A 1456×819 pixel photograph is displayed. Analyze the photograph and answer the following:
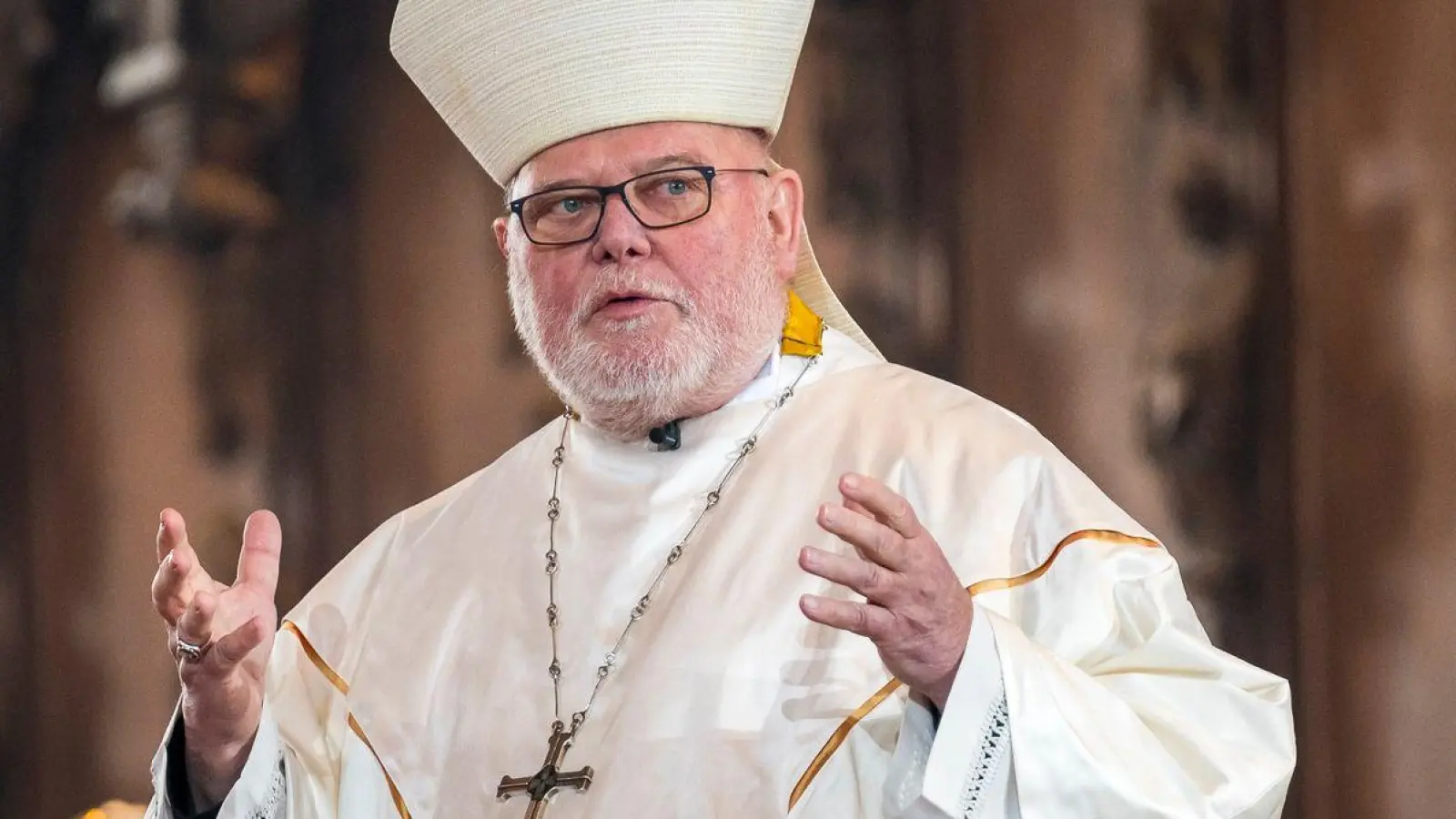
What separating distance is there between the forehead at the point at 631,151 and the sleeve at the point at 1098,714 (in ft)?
2.92

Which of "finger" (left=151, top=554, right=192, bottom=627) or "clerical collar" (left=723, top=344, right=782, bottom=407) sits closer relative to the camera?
"finger" (left=151, top=554, right=192, bottom=627)

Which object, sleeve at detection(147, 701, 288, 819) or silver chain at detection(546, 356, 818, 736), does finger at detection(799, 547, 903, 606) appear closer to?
silver chain at detection(546, 356, 818, 736)

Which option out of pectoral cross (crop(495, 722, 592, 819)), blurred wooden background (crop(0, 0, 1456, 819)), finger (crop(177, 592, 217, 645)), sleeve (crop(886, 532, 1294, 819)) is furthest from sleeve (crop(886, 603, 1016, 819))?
blurred wooden background (crop(0, 0, 1456, 819))

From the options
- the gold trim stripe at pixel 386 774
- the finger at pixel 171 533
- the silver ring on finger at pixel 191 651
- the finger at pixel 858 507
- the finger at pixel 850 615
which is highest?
the finger at pixel 171 533

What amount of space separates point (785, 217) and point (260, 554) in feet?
3.33

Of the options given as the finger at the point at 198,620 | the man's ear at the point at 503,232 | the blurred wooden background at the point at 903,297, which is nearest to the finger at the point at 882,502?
the finger at the point at 198,620

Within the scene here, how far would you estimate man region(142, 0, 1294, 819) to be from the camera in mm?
2193

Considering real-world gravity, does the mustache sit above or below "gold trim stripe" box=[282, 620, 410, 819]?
above

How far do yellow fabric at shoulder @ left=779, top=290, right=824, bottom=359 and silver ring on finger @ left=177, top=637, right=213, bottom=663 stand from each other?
40.6 inches

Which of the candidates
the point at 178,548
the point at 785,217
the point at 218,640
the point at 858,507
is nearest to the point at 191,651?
the point at 218,640

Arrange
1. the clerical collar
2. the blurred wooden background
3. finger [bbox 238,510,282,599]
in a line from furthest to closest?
the blurred wooden background < the clerical collar < finger [bbox 238,510,282,599]

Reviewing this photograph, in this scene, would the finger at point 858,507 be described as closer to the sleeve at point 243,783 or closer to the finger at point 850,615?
the finger at point 850,615

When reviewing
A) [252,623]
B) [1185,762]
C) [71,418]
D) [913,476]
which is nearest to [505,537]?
[252,623]

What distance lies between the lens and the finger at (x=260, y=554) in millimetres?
2619
